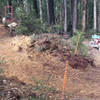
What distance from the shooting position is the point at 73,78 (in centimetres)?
721

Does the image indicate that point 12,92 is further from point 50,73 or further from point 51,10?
point 51,10

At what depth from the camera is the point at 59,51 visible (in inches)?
336

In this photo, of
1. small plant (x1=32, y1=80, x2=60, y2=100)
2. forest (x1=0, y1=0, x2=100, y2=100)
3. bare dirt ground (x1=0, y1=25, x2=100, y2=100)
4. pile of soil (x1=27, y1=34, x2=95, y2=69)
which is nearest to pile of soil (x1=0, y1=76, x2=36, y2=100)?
forest (x1=0, y1=0, x2=100, y2=100)

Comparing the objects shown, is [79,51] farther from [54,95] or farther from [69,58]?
[54,95]

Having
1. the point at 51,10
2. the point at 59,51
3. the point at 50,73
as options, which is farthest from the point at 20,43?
the point at 51,10

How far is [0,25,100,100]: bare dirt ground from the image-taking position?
6375 mm

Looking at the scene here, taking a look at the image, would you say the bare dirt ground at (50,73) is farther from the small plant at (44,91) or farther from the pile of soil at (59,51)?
the small plant at (44,91)

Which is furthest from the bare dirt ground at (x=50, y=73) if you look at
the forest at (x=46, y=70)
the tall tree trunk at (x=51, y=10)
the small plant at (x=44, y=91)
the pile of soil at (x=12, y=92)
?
the tall tree trunk at (x=51, y=10)

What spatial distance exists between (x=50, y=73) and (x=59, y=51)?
1.58m

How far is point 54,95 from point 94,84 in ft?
6.81

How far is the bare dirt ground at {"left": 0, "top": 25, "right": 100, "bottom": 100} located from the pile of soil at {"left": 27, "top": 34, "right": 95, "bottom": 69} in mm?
236

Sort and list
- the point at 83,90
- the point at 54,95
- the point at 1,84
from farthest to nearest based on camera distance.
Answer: the point at 83,90 → the point at 54,95 → the point at 1,84

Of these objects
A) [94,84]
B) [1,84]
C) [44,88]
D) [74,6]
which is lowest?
[94,84]

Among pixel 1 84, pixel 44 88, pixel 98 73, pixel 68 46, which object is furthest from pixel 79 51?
pixel 1 84
